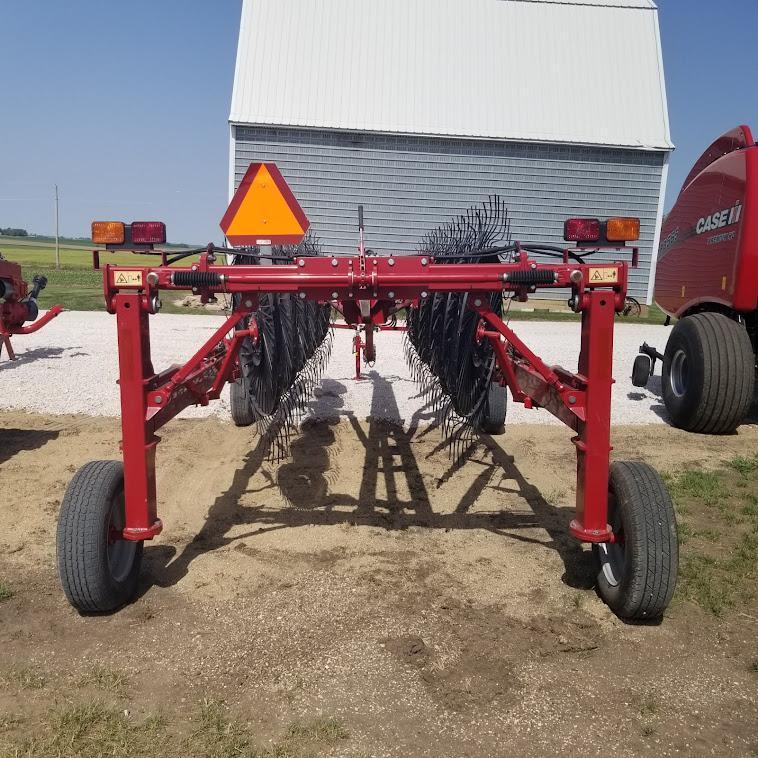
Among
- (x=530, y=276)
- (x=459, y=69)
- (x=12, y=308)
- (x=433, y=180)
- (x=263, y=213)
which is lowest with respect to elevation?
(x=12, y=308)

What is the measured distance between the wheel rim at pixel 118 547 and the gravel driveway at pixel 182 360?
11.2ft

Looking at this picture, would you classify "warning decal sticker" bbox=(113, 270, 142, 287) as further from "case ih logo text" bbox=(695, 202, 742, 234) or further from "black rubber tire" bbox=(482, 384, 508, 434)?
"case ih logo text" bbox=(695, 202, 742, 234)

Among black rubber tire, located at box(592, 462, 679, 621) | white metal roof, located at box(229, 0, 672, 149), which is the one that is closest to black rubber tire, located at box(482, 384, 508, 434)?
black rubber tire, located at box(592, 462, 679, 621)

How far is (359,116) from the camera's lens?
16.9 meters

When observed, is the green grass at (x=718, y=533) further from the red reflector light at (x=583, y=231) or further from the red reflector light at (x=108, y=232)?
the red reflector light at (x=108, y=232)

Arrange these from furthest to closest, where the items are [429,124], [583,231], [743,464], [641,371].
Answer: [429,124]
[641,371]
[743,464]
[583,231]

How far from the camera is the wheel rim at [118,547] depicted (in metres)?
3.16

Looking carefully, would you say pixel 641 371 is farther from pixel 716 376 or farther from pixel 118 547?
pixel 118 547

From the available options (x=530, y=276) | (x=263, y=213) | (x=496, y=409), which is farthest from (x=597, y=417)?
→ (x=496, y=409)

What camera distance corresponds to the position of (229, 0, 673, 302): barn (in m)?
16.8

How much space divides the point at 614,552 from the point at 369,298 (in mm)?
1607

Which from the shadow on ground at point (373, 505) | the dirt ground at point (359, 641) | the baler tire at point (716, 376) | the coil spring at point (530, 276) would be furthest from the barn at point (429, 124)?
the coil spring at point (530, 276)

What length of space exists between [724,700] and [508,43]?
18.9 meters

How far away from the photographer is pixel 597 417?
→ 9.90ft
